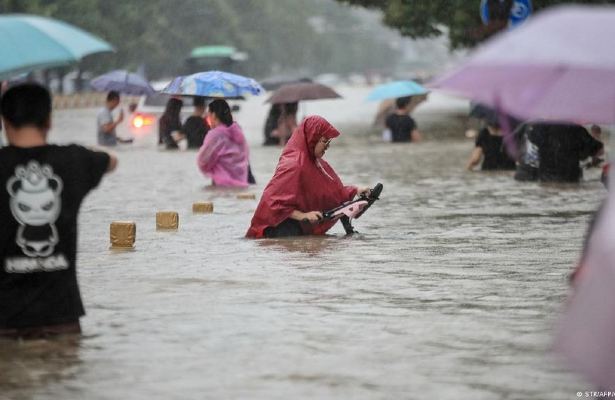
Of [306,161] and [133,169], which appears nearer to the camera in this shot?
[306,161]

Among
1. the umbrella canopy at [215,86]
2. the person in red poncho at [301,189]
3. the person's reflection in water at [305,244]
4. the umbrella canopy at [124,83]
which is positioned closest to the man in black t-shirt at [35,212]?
the person's reflection in water at [305,244]

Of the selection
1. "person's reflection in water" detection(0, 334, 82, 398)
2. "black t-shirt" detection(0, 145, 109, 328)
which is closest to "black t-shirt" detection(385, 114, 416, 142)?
"person's reflection in water" detection(0, 334, 82, 398)

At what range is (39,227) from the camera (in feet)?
26.6

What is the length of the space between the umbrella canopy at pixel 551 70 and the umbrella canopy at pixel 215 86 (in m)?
12.1

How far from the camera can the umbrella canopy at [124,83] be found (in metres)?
28.3

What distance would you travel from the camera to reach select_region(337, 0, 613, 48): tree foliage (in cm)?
3634

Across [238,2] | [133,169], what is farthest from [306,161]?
[238,2]

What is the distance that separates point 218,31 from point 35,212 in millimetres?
102310

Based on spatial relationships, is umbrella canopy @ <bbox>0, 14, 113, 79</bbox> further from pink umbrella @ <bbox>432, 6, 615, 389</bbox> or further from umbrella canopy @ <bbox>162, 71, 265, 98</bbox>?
umbrella canopy @ <bbox>162, 71, 265, 98</bbox>

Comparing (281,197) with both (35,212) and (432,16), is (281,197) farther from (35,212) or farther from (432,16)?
(432,16)

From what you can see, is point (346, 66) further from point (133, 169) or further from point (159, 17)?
point (133, 169)

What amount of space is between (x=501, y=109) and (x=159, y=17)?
A: 89.1 m

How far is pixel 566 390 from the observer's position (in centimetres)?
693

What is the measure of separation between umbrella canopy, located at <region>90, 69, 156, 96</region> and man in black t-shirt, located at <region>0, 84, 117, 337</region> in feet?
63.4
